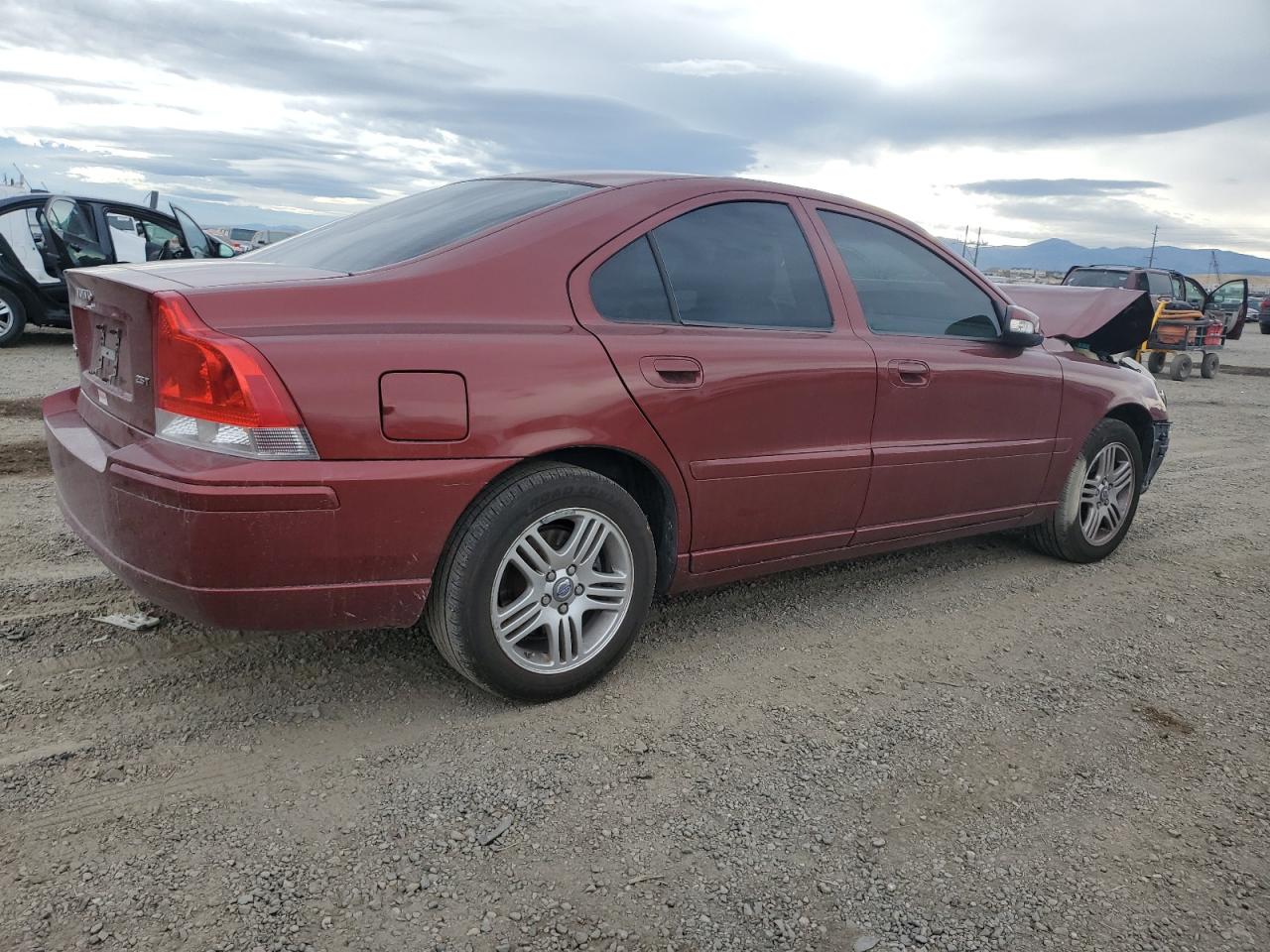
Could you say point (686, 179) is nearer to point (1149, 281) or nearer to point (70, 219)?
point (70, 219)

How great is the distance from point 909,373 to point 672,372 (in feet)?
3.80

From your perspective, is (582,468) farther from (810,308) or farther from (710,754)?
(810,308)

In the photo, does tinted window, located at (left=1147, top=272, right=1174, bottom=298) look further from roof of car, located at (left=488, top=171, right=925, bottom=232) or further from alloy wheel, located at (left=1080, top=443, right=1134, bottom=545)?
roof of car, located at (left=488, top=171, right=925, bottom=232)

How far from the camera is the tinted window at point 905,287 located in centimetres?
372

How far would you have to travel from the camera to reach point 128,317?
8.73 feet

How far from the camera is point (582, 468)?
2.92 m

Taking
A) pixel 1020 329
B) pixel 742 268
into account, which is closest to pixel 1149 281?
pixel 1020 329

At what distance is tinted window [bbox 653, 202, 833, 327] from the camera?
10.5 feet

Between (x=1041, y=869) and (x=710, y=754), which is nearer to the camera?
(x=1041, y=869)

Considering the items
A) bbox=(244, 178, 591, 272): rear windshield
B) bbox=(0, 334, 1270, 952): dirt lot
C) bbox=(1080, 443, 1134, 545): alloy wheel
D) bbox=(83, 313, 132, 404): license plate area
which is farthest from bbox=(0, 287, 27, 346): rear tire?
bbox=(1080, 443, 1134, 545): alloy wheel

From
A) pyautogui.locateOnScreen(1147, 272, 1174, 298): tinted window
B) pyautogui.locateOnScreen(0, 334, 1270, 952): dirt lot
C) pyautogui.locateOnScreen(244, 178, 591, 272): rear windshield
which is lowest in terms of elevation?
pyautogui.locateOnScreen(0, 334, 1270, 952): dirt lot

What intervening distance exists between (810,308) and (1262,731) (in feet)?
6.60

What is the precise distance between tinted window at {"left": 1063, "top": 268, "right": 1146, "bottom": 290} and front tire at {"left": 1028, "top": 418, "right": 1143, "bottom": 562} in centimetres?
1281

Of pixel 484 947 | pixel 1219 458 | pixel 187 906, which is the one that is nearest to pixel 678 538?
pixel 484 947
